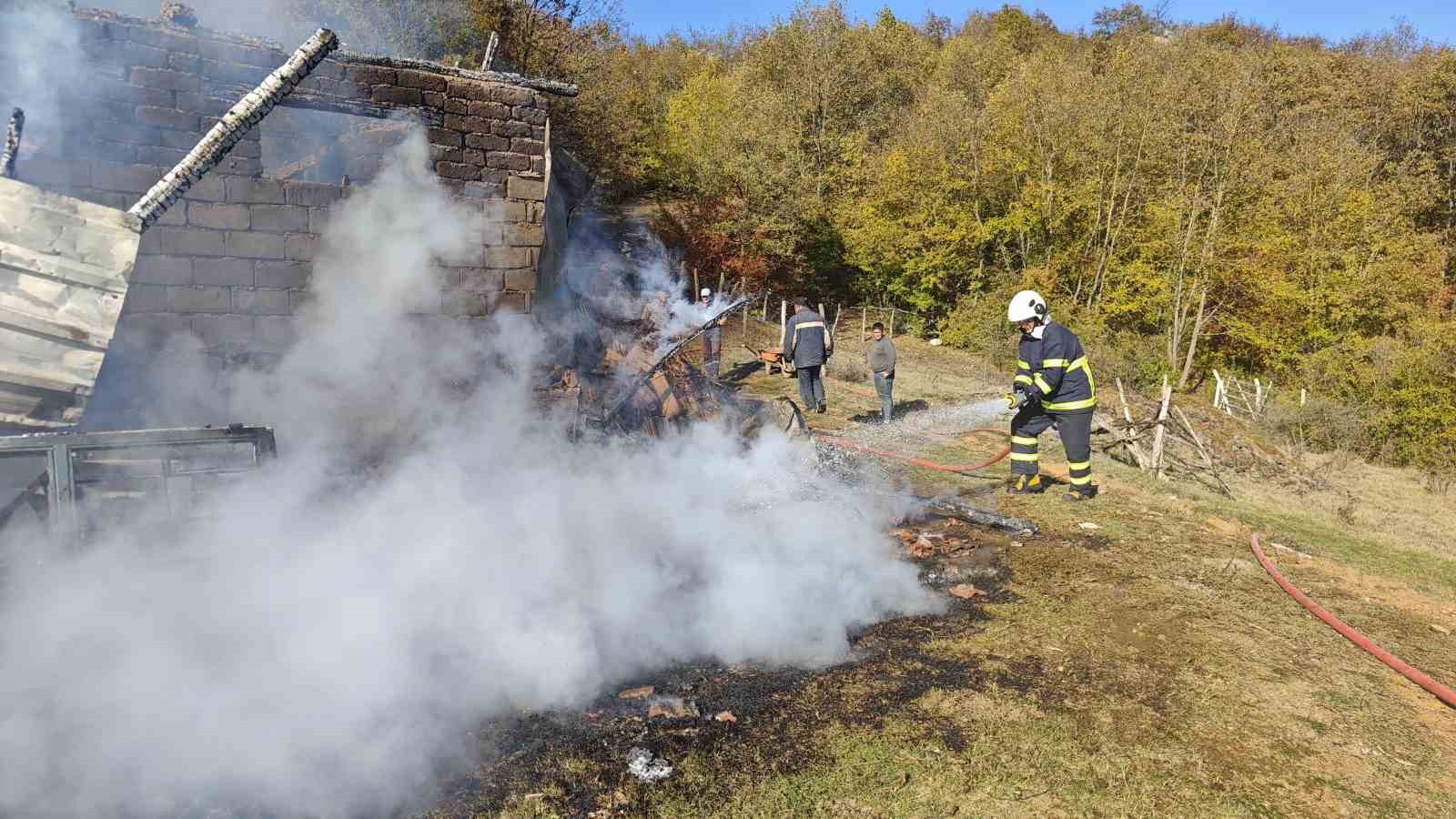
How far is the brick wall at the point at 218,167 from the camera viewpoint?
5.48 meters

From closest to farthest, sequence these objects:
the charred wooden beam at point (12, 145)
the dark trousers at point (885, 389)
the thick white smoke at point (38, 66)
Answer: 1. the charred wooden beam at point (12, 145)
2. the thick white smoke at point (38, 66)
3. the dark trousers at point (885, 389)

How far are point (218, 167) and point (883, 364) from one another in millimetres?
8115

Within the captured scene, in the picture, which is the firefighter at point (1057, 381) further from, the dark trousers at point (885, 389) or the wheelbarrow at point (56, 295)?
the wheelbarrow at point (56, 295)

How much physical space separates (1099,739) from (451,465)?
419 centimetres

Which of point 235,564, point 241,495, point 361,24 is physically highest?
point 361,24

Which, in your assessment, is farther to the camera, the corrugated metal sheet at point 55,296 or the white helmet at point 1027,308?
the white helmet at point 1027,308

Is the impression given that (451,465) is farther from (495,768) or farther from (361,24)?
(361,24)

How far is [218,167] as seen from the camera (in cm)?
574

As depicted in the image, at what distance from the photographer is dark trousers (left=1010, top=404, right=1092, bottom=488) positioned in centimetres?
725

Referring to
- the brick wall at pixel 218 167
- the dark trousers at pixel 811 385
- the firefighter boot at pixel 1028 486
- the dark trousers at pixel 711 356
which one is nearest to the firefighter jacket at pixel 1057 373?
the firefighter boot at pixel 1028 486

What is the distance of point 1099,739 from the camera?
140 inches

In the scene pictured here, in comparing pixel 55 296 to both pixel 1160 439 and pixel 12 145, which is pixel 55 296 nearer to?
pixel 12 145

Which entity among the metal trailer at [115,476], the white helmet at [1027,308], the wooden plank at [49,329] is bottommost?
the metal trailer at [115,476]

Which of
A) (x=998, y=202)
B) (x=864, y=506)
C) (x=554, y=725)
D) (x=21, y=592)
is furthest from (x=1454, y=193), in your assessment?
(x=21, y=592)
